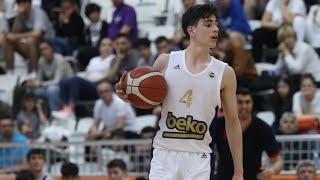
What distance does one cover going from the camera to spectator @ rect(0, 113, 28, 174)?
13.6m

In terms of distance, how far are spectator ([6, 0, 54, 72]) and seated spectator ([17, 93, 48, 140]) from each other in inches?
77.4

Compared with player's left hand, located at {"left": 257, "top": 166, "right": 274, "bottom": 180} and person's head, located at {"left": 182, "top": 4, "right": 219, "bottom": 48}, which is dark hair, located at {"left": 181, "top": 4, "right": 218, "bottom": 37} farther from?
player's left hand, located at {"left": 257, "top": 166, "right": 274, "bottom": 180}

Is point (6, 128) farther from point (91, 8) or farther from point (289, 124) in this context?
point (91, 8)

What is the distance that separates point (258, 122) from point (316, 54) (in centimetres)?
500

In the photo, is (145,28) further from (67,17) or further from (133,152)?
(133,152)

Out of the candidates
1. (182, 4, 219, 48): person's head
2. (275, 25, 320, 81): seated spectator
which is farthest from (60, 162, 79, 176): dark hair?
(182, 4, 219, 48): person's head

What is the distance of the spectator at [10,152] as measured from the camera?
44.8ft

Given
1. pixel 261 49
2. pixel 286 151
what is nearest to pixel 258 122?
pixel 286 151

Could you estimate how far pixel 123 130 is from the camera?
14.5 m

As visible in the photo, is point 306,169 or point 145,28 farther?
point 145,28

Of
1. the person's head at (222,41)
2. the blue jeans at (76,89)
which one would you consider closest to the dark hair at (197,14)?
the person's head at (222,41)

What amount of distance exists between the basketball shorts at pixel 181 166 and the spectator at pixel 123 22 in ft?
27.0

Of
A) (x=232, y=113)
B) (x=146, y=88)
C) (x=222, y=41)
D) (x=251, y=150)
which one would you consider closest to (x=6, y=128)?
(x=222, y=41)

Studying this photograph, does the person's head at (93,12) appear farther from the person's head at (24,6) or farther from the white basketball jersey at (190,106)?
the white basketball jersey at (190,106)
